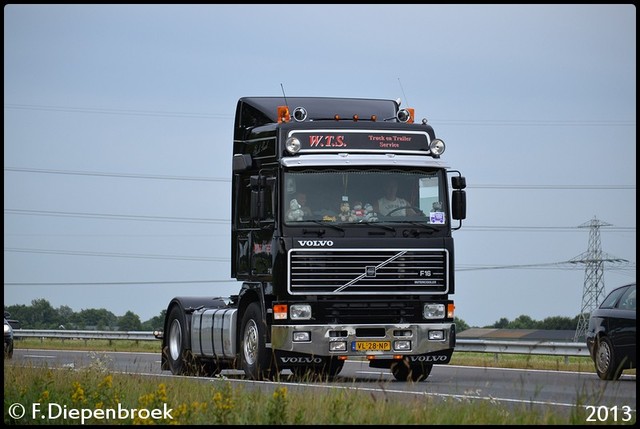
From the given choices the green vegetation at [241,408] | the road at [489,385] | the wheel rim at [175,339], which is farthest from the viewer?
the wheel rim at [175,339]

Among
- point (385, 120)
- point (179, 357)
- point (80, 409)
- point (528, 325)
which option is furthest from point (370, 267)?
point (528, 325)

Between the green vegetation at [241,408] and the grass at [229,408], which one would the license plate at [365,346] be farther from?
the green vegetation at [241,408]

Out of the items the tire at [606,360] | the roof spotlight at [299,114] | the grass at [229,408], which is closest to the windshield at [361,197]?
the roof spotlight at [299,114]

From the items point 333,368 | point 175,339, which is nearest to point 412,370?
point 333,368

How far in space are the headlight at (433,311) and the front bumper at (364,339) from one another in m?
0.13

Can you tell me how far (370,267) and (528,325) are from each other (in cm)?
8982

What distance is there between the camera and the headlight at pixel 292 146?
20577mm

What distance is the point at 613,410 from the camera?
13070 mm

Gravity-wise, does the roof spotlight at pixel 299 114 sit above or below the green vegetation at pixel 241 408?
above

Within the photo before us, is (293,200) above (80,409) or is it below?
above

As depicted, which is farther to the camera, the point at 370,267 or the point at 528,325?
the point at 528,325

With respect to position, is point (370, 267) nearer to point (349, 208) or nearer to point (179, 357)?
point (349, 208)

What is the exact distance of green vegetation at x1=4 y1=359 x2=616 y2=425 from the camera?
12016mm

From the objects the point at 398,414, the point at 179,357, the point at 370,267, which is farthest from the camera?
the point at 179,357
